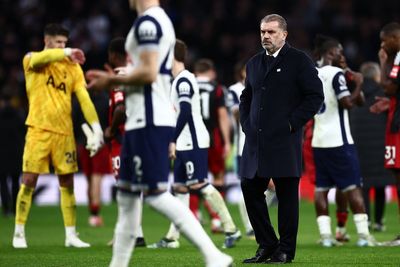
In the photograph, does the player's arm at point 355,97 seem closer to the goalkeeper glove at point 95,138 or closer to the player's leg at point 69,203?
the goalkeeper glove at point 95,138

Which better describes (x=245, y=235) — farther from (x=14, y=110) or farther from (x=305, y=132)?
(x=14, y=110)

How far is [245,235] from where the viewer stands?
14.9 m

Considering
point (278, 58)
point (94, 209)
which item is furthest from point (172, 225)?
point (94, 209)

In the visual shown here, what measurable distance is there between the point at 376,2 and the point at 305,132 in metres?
15.2

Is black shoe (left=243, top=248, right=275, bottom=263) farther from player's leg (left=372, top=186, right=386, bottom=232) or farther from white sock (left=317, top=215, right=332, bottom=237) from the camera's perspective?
player's leg (left=372, top=186, right=386, bottom=232)

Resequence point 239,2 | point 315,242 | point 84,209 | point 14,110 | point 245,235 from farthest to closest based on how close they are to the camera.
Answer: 1. point 239,2
2. point 84,209
3. point 14,110
4. point 245,235
5. point 315,242

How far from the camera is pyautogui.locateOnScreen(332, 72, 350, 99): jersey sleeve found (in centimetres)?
1250

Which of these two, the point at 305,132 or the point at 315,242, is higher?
the point at 305,132

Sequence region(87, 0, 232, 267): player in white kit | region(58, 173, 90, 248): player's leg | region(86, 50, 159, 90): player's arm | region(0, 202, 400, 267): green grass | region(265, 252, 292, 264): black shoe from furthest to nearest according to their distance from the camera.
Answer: region(58, 173, 90, 248): player's leg → region(0, 202, 400, 267): green grass → region(265, 252, 292, 264): black shoe → region(87, 0, 232, 267): player in white kit → region(86, 50, 159, 90): player's arm

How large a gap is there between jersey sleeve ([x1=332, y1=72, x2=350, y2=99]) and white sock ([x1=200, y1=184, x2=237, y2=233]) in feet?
6.41

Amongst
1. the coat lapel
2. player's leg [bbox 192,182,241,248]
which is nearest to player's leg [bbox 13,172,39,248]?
player's leg [bbox 192,182,241,248]

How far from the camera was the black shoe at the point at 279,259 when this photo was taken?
1001 cm

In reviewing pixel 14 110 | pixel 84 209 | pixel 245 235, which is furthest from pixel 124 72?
pixel 84 209

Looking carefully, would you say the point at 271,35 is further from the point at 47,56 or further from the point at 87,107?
the point at 47,56
